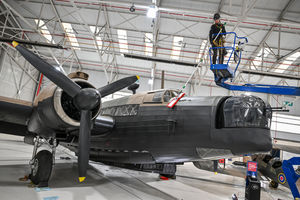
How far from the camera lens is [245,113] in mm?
4152

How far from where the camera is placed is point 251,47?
16.7 meters

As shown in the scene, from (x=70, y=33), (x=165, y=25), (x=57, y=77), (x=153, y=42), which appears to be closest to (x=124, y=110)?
(x=57, y=77)

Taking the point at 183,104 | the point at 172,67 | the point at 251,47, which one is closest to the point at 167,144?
the point at 183,104

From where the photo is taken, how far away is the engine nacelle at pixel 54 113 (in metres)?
4.69

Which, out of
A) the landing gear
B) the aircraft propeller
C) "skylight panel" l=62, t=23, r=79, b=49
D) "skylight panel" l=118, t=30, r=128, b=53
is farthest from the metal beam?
"skylight panel" l=62, t=23, r=79, b=49

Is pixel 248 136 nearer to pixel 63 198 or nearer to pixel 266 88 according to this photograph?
pixel 266 88

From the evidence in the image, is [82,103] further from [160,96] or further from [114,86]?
[160,96]

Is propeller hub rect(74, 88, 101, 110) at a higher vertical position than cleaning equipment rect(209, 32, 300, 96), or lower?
lower

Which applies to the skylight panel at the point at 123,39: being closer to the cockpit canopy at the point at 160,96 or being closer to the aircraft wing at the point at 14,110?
the cockpit canopy at the point at 160,96

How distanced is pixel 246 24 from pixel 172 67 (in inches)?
381

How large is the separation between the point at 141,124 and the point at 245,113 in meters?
2.70

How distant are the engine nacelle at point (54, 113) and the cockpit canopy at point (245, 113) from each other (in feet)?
10.0

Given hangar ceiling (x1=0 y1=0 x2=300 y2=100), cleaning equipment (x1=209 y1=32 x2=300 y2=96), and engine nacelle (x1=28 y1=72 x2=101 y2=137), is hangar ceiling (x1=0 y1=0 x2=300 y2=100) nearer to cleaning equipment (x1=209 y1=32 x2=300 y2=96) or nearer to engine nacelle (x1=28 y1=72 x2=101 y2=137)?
cleaning equipment (x1=209 y1=32 x2=300 y2=96)

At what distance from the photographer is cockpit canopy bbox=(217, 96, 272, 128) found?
13.5 feet
